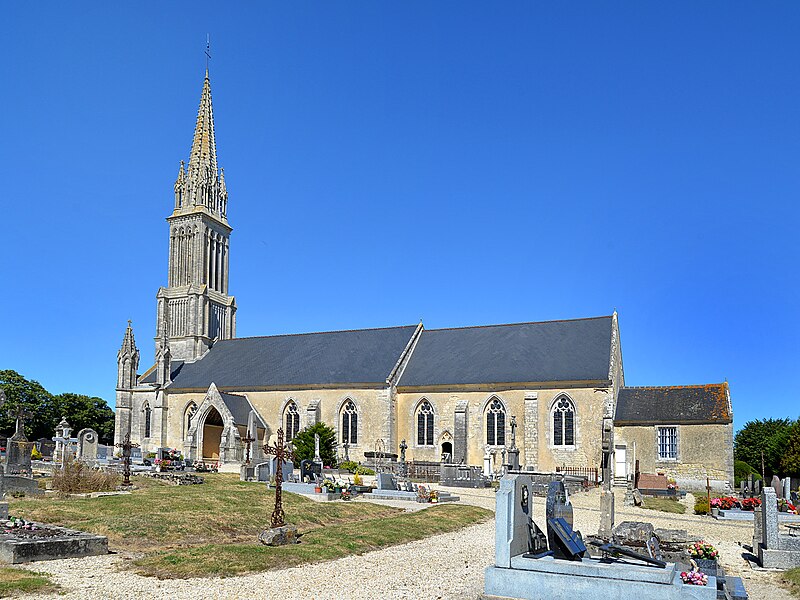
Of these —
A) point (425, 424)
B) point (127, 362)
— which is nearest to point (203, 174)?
point (127, 362)

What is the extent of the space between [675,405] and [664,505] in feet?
44.0

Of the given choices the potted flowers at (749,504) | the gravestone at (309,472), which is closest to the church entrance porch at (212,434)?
the gravestone at (309,472)

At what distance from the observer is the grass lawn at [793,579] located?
12.8 m

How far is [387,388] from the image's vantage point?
4741cm

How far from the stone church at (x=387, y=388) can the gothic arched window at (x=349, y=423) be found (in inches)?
3.6

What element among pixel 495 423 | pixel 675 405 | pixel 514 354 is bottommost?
pixel 495 423

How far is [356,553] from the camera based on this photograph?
50.1 ft

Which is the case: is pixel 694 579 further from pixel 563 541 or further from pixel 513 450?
pixel 513 450

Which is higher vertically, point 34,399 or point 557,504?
point 34,399

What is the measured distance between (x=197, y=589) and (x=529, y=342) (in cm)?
3839

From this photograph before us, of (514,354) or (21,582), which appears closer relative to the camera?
(21,582)

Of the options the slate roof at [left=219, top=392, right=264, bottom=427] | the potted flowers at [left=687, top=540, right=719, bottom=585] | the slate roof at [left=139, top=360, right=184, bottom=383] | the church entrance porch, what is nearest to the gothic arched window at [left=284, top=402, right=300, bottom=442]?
the slate roof at [left=219, top=392, right=264, bottom=427]

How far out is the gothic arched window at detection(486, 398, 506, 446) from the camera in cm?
4494

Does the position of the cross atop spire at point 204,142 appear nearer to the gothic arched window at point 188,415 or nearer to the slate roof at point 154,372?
the slate roof at point 154,372
